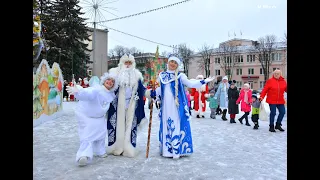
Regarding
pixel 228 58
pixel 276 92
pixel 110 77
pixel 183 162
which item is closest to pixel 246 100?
pixel 276 92

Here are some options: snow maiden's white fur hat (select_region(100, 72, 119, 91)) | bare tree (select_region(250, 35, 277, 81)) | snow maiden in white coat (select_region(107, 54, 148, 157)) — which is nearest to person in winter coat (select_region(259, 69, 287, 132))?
snow maiden in white coat (select_region(107, 54, 148, 157))

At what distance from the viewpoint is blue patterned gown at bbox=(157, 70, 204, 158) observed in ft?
16.1

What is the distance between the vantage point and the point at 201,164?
4.49 m

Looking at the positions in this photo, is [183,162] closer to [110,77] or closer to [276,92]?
[110,77]

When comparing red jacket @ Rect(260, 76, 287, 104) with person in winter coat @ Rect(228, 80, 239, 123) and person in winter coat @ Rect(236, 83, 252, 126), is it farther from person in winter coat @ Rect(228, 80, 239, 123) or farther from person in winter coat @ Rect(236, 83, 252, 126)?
person in winter coat @ Rect(228, 80, 239, 123)

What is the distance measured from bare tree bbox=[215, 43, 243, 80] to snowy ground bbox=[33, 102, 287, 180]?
133 feet

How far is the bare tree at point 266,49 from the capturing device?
3616 cm

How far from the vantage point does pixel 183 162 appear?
A: 4.63 m

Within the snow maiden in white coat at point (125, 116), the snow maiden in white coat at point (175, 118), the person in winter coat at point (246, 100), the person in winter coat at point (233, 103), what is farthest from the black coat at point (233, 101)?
the snow maiden in white coat at point (125, 116)

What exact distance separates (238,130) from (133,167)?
472 centimetres

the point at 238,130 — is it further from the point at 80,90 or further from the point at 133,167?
the point at 80,90

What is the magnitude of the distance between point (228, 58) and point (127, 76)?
147ft

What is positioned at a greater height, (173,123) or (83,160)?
(173,123)
